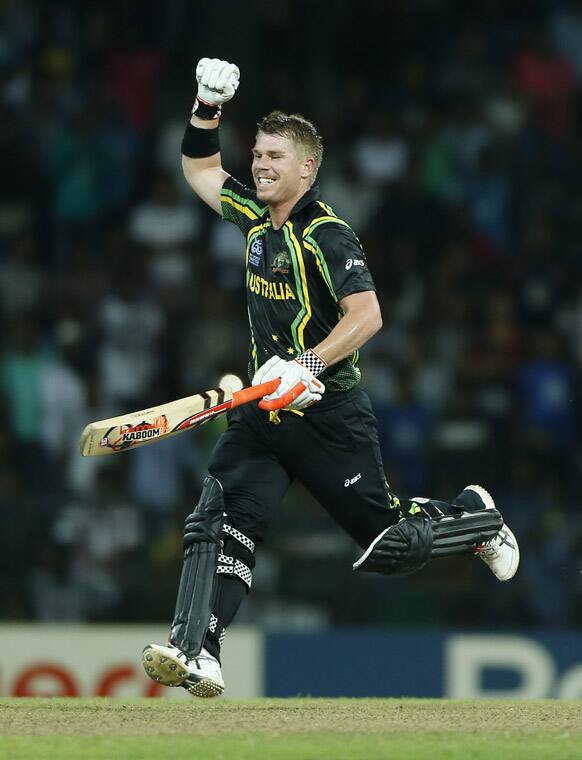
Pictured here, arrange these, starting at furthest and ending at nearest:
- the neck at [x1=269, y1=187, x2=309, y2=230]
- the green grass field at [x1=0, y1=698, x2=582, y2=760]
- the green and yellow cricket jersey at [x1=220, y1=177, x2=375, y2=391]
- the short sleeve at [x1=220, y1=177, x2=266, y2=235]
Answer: the short sleeve at [x1=220, y1=177, x2=266, y2=235] < the neck at [x1=269, y1=187, x2=309, y2=230] < the green and yellow cricket jersey at [x1=220, y1=177, x2=375, y2=391] < the green grass field at [x1=0, y1=698, x2=582, y2=760]

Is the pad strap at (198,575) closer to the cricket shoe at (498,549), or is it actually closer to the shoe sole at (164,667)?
the shoe sole at (164,667)

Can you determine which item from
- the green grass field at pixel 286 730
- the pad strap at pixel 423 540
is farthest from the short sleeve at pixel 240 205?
the green grass field at pixel 286 730

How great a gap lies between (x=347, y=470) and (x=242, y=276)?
557cm

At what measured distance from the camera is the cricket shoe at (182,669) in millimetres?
5570

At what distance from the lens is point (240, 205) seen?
625 centimetres

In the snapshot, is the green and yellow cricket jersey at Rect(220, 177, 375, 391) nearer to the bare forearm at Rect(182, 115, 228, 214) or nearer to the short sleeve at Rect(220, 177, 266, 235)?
the short sleeve at Rect(220, 177, 266, 235)

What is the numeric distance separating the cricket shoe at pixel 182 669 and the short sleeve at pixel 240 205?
1.75 m

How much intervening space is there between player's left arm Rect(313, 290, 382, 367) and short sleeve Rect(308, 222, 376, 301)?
0.14ft

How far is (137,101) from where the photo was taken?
12352 millimetres

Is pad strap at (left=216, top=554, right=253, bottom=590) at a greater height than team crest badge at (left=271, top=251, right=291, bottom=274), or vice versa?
team crest badge at (left=271, top=251, right=291, bottom=274)

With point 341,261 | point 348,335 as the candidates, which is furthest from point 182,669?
point 341,261

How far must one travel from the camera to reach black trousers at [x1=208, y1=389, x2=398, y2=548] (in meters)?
5.91

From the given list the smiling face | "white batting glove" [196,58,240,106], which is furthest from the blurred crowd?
the smiling face

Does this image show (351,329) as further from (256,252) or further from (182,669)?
(182,669)
